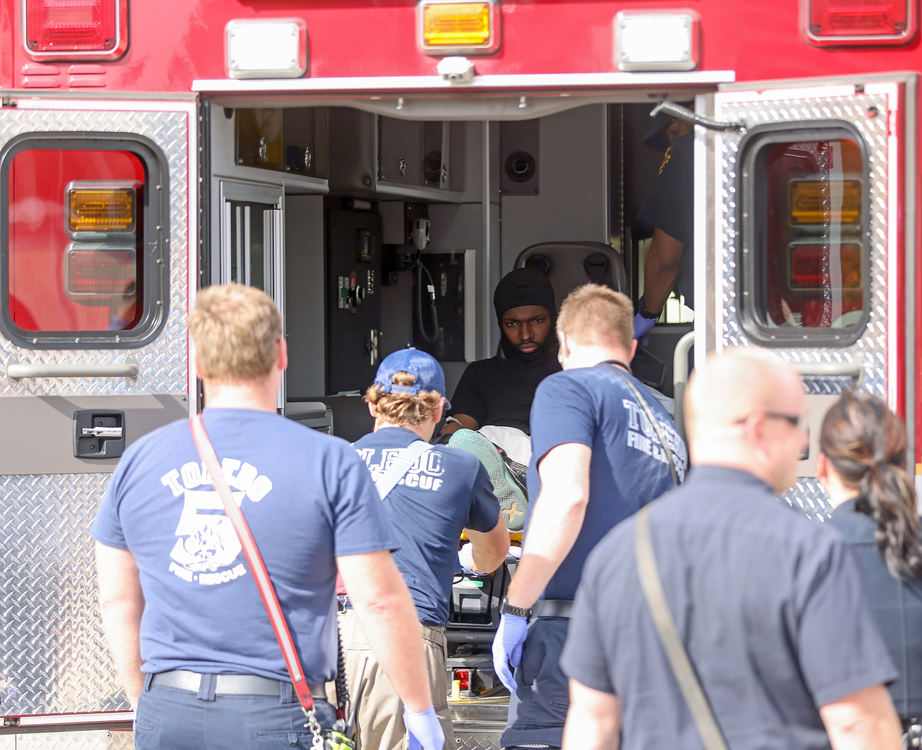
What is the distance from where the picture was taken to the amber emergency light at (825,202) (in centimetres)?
356

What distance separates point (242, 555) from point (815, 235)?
6.14ft

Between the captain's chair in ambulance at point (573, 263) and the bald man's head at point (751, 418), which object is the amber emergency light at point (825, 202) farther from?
the captain's chair in ambulance at point (573, 263)

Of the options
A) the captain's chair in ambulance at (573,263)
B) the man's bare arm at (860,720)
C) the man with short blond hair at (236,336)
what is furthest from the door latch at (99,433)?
the captain's chair in ambulance at (573,263)

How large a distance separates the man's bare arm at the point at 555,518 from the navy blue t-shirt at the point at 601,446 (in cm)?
5

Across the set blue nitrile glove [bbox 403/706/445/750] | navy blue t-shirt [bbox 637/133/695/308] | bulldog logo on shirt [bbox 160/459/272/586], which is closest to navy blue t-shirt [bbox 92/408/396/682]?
bulldog logo on shirt [bbox 160/459/272/586]

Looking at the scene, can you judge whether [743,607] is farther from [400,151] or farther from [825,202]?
[400,151]

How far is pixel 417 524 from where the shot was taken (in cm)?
353

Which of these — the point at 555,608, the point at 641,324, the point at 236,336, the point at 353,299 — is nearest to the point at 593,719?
the point at 236,336

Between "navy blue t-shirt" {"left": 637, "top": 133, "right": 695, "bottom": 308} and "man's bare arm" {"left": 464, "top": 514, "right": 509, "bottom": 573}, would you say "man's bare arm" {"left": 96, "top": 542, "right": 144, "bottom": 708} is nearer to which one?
"man's bare arm" {"left": 464, "top": 514, "right": 509, "bottom": 573}

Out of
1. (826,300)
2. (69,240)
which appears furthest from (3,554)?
(826,300)

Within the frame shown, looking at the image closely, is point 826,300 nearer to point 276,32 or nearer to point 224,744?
point 276,32

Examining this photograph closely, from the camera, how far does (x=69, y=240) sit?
385 centimetres

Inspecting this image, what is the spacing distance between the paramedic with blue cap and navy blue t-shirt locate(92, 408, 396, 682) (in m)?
0.92

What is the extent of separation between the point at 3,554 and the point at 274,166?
5.09ft
